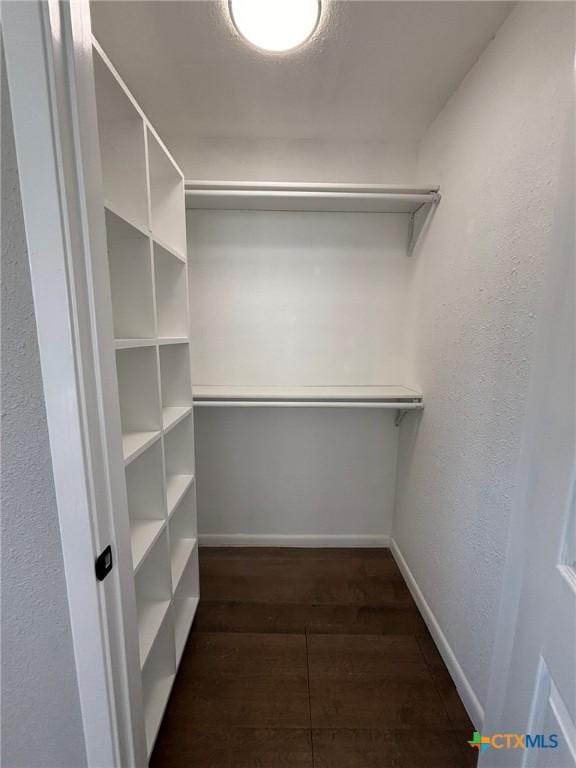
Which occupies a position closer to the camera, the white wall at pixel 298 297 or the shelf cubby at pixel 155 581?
the shelf cubby at pixel 155 581

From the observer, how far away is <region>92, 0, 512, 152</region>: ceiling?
1.00m

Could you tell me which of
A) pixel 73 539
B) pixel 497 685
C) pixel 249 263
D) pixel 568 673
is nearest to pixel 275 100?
pixel 249 263

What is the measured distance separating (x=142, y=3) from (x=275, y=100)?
1.89 ft

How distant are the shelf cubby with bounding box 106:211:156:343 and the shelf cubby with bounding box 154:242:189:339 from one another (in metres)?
0.28

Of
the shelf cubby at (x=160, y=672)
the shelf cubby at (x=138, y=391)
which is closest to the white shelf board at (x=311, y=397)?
the shelf cubby at (x=138, y=391)

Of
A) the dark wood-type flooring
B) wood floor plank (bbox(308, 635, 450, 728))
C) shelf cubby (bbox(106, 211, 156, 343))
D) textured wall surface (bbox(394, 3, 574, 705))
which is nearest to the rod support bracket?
textured wall surface (bbox(394, 3, 574, 705))

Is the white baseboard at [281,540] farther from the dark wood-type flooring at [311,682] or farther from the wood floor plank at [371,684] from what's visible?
the wood floor plank at [371,684]

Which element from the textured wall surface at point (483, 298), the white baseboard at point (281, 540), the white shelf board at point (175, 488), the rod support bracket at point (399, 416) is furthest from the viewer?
the white baseboard at point (281, 540)

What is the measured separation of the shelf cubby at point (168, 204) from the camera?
1.25 metres

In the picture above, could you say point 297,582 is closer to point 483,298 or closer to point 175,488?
point 175,488

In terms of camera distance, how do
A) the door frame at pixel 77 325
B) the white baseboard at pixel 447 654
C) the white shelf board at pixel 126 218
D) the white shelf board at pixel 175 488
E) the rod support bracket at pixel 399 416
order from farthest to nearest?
the rod support bracket at pixel 399 416
the white shelf board at pixel 175 488
the white baseboard at pixel 447 654
the white shelf board at pixel 126 218
the door frame at pixel 77 325

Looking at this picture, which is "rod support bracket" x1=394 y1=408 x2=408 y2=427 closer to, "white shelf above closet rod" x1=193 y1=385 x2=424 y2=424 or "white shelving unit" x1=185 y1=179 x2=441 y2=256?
"white shelf above closet rod" x1=193 y1=385 x2=424 y2=424

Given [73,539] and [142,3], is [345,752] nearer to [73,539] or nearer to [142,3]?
[73,539]

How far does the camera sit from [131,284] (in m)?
1.04
